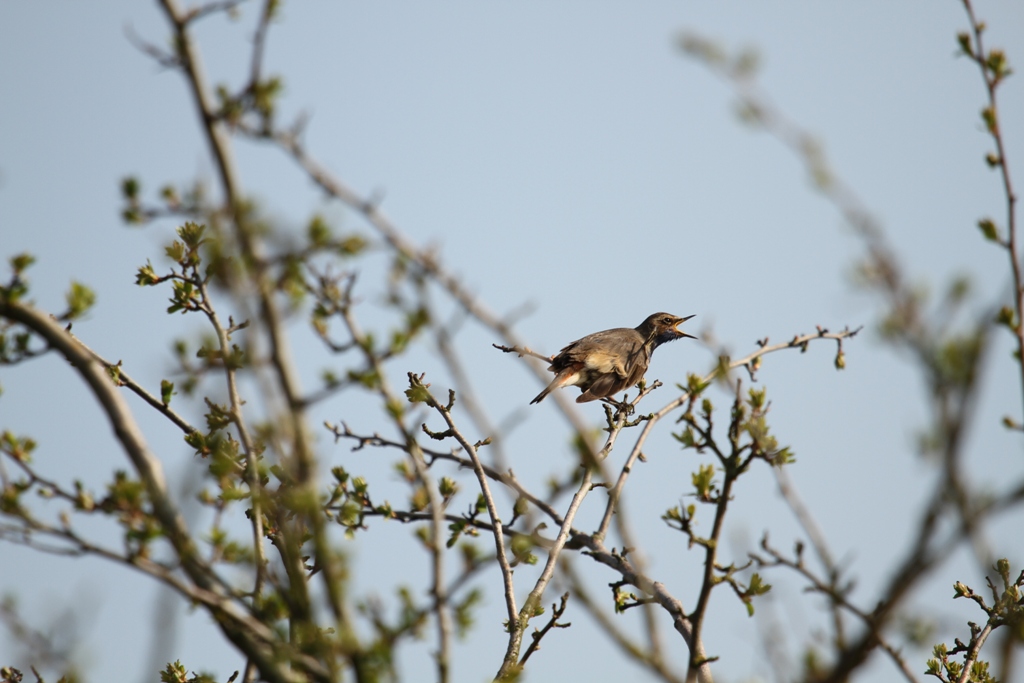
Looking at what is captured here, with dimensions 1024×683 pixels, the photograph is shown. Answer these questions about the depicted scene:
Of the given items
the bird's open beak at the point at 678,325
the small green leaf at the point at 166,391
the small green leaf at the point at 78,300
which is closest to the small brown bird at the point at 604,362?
the bird's open beak at the point at 678,325

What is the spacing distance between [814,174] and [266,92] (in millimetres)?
1732

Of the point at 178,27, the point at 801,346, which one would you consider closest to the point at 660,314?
the point at 801,346

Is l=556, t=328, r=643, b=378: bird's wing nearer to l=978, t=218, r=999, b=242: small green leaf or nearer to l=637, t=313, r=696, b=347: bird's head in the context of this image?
l=637, t=313, r=696, b=347: bird's head

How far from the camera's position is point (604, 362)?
31.8ft

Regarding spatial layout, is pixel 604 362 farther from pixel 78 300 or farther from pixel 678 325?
pixel 78 300

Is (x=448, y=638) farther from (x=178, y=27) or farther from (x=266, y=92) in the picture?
(x=178, y=27)

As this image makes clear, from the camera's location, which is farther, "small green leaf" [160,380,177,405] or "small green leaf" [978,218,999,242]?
"small green leaf" [160,380,177,405]

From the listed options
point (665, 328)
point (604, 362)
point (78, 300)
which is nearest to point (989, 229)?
point (78, 300)

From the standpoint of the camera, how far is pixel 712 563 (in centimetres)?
316

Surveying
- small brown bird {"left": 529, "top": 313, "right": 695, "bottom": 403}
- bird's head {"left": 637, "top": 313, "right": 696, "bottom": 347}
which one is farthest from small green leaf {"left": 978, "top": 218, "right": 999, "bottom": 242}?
bird's head {"left": 637, "top": 313, "right": 696, "bottom": 347}

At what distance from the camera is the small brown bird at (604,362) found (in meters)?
9.20

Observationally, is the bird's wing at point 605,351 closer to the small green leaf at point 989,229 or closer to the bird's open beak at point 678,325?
the bird's open beak at point 678,325

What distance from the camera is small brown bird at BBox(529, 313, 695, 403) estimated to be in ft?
30.2

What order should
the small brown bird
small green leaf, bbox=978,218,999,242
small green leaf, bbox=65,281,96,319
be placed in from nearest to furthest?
small green leaf, bbox=978,218,999,242 < small green leaf, bbox=65,281,96,319 < the small brown bird
